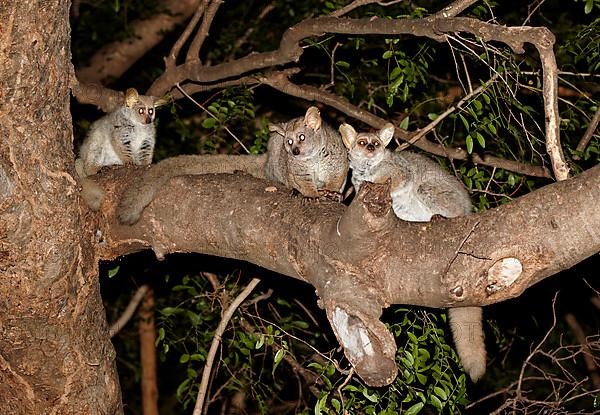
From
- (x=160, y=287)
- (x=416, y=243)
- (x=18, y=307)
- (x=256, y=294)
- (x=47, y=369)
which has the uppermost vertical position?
(x=416, y=243)

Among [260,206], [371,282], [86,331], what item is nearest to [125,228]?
[86,331]

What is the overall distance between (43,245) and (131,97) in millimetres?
2031

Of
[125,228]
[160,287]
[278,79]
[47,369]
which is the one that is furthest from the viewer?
[160,287]

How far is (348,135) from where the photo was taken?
5371mm

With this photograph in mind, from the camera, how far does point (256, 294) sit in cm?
622

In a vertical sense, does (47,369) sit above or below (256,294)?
above

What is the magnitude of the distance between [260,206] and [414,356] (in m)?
1.15

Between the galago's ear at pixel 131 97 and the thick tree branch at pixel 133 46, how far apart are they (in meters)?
2.12

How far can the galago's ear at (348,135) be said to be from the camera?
17.5 ft

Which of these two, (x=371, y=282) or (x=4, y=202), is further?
(x=4, y=202)

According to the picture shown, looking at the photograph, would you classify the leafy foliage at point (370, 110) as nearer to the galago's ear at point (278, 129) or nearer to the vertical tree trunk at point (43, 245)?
the galago's ear at point (278, 129)

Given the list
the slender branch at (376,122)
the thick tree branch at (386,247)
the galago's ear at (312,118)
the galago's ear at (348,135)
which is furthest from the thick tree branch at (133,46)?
the thick tree branch at (386,247)

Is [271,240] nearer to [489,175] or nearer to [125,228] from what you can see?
[125,228]

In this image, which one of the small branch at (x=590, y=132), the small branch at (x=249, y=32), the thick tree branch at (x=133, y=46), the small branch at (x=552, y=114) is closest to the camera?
the small branch at (x=552, y=114)
